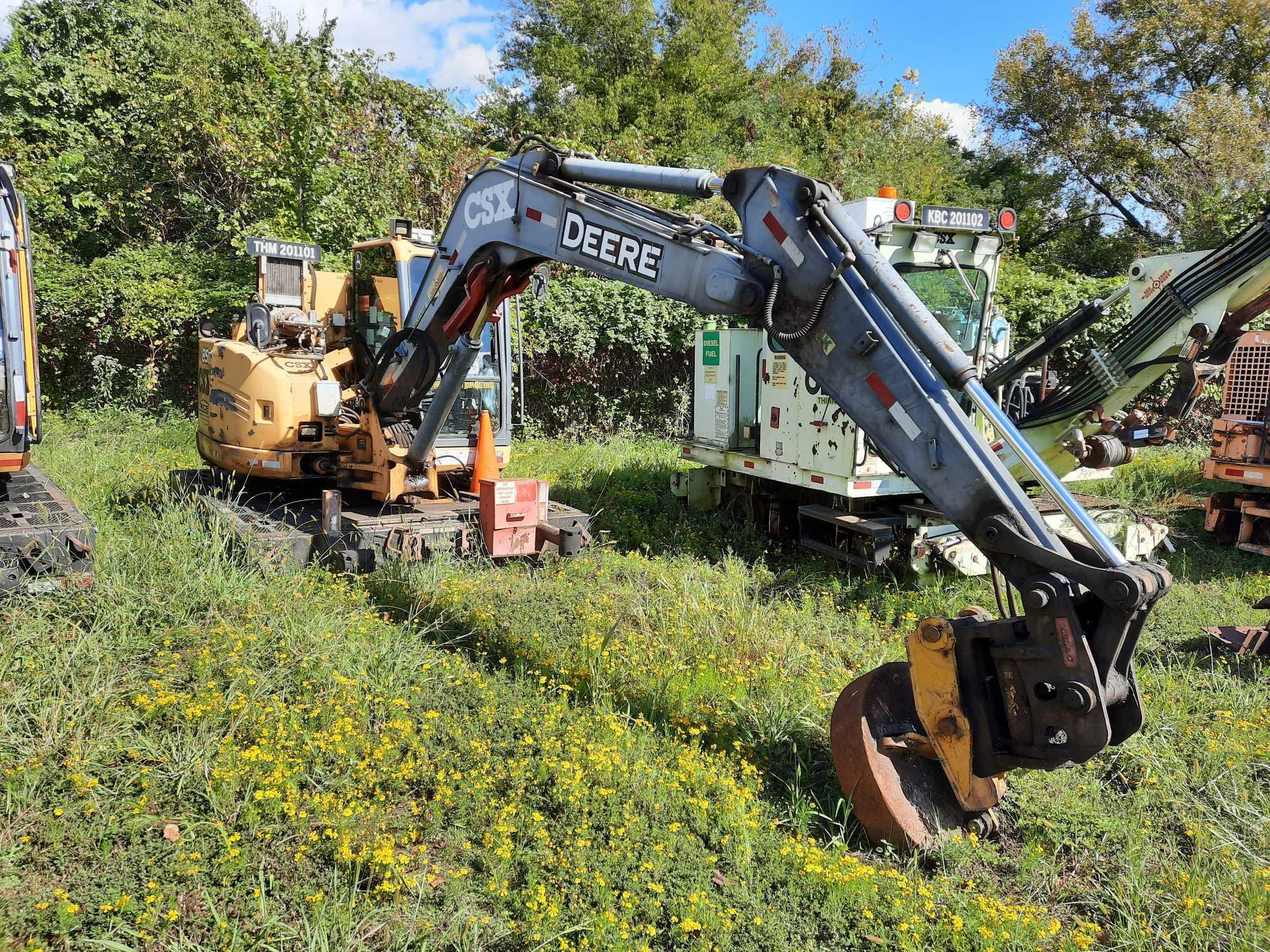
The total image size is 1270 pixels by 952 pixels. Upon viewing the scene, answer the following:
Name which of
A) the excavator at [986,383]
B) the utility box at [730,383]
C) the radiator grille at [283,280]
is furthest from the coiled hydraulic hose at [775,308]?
the radiator grille at [283,280]

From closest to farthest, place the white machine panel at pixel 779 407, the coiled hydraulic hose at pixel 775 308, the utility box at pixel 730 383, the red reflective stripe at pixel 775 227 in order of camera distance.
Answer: the coiled hydraulic hose at pixel 775 308 < the red reflective stripe at pixel 775 227 < the white machine panel at pixel 779 407 < the utility box at pixel 730 383

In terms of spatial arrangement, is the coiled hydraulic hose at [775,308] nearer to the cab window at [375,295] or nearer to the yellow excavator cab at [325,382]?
the yellow excavator cab at [325,382]

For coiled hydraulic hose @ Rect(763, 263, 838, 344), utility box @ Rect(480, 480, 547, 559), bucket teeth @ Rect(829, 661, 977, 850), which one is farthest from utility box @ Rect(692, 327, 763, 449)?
bucket teeth @ Rect(829, 661, 977, 850)

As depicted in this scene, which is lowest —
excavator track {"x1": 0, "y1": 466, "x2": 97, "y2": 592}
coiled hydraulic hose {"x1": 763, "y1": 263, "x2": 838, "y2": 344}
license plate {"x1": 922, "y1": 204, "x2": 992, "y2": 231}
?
excavator track {"x1": 0, "y1": 466, "x2": 97, "y2": 592}

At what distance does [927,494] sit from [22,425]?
514cm

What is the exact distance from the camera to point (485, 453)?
7.23m

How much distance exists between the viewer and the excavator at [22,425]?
16.1 ft

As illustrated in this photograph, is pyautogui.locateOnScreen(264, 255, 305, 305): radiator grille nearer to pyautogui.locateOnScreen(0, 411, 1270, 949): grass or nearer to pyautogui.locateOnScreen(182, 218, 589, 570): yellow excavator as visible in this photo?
pyautogui.locateOnScreen(182, 218, 589, 570): yellow excavator

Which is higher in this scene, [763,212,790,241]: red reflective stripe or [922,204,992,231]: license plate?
[922,204,992,231]: license plate

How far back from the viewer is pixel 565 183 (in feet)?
16.5

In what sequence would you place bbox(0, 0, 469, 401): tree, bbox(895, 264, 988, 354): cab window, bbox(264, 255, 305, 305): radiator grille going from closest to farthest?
bbox(895, 264, 988, 354): cab window < bbox(264, 255, 305, 305): radiator grille < bbox(0, 0, 469, 401): tree

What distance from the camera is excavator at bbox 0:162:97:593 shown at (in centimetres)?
491

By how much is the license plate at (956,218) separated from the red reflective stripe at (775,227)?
10.2 feet

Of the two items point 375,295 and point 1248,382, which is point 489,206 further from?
point 1248,382
